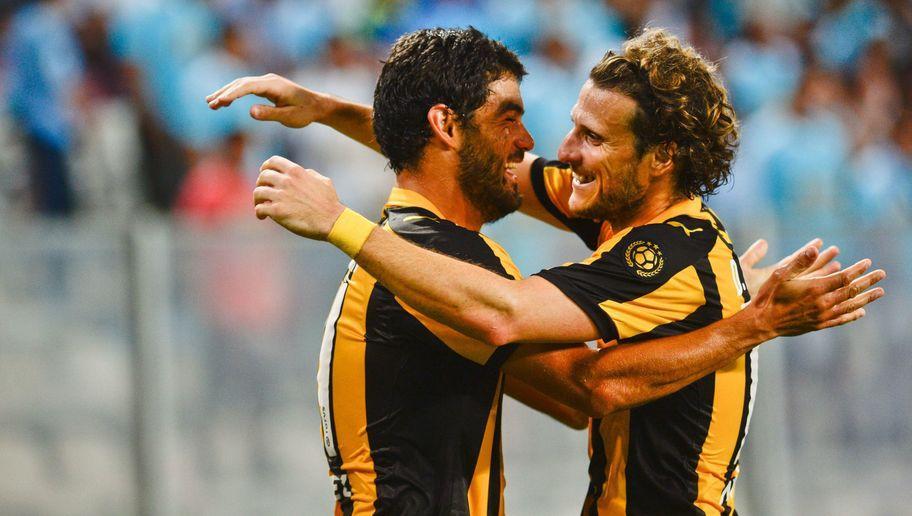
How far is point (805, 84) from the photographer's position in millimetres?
10789

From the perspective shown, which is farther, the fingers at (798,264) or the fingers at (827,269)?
the fingers at (827,269)

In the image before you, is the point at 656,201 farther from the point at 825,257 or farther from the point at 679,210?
the point at 825,257

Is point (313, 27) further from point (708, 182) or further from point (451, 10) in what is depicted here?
point (708, 182)

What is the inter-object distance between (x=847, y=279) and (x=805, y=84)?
307 inches

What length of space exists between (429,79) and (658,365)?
110 cm

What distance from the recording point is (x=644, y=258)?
140 inches

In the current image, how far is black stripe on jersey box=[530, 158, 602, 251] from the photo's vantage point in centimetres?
431

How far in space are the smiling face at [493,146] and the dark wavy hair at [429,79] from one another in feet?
0.11

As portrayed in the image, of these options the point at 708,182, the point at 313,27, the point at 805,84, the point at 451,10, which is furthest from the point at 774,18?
the point at 708,182

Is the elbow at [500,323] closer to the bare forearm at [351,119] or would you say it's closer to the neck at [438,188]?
the neck at [438,188]

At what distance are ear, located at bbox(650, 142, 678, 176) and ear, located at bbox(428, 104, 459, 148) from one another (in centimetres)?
61

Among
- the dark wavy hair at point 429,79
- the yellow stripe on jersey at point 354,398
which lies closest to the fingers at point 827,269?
the dark wavy hair at point 429,79

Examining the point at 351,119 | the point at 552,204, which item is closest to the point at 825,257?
the point at 552,204

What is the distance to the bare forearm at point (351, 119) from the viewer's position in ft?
14.4
